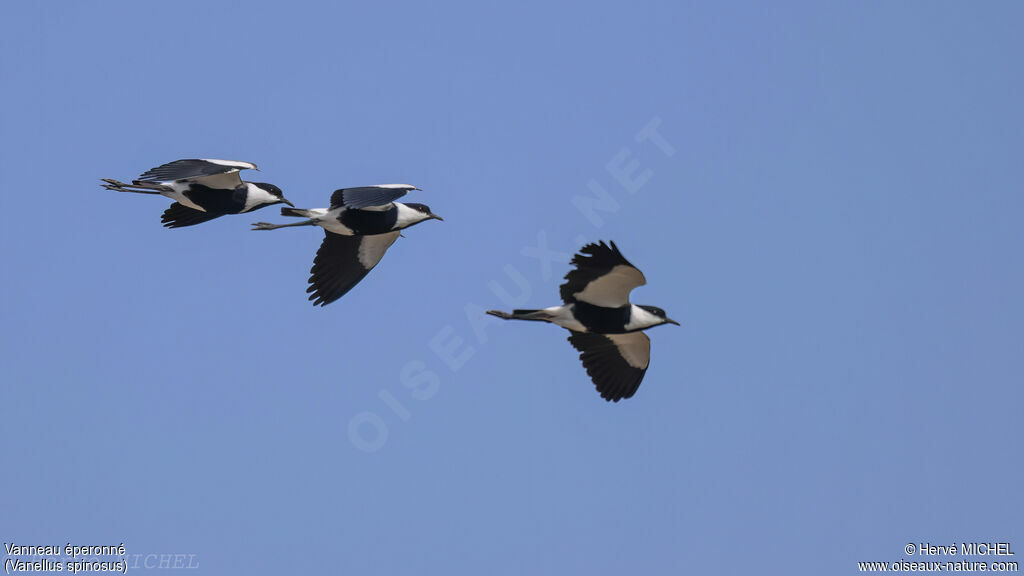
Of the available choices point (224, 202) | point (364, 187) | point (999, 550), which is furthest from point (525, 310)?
point (999, 550)

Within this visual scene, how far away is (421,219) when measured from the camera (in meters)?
25.4

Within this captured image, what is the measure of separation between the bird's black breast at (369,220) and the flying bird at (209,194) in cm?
137

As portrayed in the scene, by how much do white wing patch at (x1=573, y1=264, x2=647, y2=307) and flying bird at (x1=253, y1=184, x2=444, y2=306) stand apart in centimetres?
433

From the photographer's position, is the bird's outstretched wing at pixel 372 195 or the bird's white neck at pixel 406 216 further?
the bird's white neck at pixel 406 216

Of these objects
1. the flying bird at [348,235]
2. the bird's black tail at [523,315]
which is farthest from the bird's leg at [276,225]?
the bird's black tail at [523,315]

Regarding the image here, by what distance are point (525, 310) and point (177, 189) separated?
6496 millimetres

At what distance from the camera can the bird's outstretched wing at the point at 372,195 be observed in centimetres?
2261

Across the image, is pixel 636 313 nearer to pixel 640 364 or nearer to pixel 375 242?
pixel 640 364

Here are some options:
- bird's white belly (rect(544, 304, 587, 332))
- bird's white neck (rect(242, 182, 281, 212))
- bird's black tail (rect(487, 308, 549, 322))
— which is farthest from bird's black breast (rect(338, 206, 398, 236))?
bird's white belly (rect(544, 304, 587, 332))

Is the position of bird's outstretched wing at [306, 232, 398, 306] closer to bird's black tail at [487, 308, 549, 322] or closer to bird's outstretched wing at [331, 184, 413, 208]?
bird's outstretched wing at [331, 184, 413, 208]

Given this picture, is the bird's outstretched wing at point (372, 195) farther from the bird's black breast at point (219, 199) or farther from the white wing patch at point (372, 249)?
the bird's black breast at point (219, 199)

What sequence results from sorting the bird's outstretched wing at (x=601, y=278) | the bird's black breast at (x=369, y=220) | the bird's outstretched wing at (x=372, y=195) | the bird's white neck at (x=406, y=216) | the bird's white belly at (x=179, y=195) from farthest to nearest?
the bird's white neck at (x=406, y=216), the bird's black breast at (x=369, y=220), the bird's white belly at (x=179, y=195), the bird's outstretched wing at (x=372, y=195), the bird's outstretched wing at (x=601, y=278)

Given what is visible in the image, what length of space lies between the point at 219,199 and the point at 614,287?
7.38 m

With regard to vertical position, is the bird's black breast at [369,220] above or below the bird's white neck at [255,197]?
above
